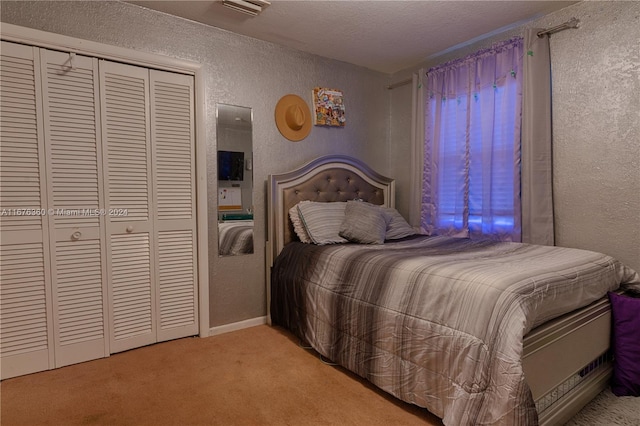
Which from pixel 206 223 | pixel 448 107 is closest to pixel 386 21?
pixel 448 107

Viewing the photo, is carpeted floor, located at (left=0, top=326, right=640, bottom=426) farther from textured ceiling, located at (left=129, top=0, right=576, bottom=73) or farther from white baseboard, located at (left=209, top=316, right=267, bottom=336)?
textured ceiling, located at (left=129, top=0, right=576, bottom=73)

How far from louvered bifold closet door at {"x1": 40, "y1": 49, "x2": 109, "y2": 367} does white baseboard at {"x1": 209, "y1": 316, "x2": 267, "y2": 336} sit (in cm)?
71

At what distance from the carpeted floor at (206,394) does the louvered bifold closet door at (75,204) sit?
218mm

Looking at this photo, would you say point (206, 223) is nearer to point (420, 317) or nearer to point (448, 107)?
point (420, 317)

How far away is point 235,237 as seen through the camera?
278 centimetres

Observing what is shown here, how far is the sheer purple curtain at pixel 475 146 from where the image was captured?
2.66 metres

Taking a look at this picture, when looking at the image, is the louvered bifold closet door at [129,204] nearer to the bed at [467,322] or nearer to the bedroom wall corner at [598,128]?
the bed at [467,322]

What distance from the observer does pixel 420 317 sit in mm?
1676

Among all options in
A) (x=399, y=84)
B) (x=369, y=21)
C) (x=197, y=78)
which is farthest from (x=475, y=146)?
(x=197, y=78)

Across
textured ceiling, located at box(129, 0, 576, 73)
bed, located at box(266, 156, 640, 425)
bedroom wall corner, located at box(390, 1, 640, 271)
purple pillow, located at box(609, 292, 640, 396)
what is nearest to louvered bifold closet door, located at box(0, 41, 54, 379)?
textured ceiling, located at box(129, 0, 576, 73)

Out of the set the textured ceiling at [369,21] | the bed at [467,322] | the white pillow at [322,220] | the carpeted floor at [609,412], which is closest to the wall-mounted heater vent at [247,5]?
the textured ceiling at [369,21]

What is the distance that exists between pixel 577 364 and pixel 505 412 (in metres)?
0.65

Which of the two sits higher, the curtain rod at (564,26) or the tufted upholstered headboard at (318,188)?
the curtain rod at (564,26)

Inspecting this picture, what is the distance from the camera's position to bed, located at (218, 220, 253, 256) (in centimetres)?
273
